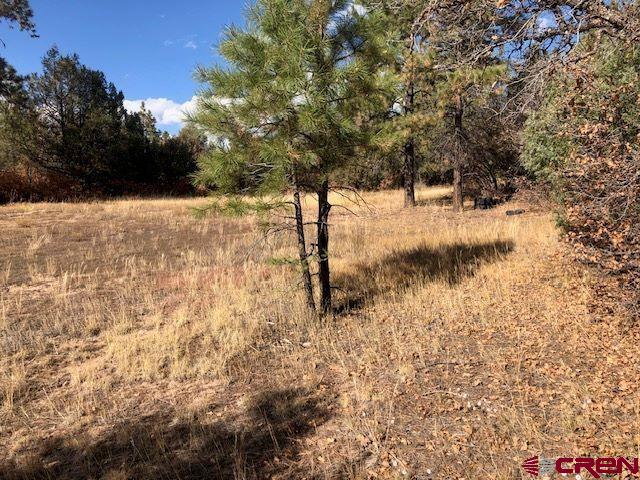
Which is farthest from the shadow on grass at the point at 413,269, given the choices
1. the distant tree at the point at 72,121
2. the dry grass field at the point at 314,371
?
the distant tree at the point at 72,121

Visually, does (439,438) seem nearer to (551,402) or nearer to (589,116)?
(551,402)

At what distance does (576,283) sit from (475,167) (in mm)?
16335

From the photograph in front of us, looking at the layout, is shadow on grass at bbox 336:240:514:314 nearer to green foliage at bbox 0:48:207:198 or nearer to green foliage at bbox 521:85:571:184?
green foliage at bbox 521:85:571:184

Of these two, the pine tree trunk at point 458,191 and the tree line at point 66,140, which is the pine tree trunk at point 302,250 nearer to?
the pine tree trunk at point 458,191

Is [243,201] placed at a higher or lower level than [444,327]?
higher

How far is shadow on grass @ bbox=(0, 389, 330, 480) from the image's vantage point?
11.0ft

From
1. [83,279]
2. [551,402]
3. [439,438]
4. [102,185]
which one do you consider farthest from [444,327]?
[102,185]

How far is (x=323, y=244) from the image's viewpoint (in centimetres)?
636

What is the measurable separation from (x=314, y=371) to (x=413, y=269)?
4.19 m

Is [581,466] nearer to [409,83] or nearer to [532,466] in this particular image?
[532,466]

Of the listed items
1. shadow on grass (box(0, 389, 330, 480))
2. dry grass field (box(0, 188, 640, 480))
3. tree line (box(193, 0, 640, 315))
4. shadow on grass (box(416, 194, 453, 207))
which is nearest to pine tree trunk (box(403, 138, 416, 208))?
shadow on grass (box(416, 194, 453, 207))

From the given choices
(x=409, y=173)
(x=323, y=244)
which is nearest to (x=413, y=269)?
(x=323, y=244)

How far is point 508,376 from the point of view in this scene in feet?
14.2

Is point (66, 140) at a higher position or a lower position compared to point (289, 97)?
higher
